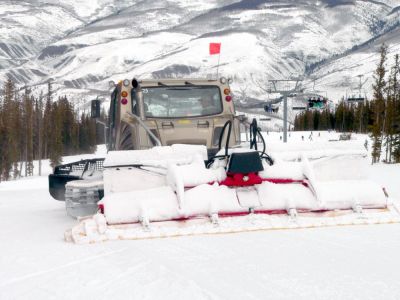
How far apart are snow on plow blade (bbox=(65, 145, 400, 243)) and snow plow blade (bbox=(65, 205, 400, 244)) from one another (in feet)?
0.03

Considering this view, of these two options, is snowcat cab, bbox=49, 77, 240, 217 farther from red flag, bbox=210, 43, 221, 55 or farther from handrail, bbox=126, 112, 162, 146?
red flag, bbox=210, 43, 221, 55

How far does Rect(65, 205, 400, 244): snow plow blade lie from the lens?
539cm

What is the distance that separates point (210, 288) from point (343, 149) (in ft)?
10.9

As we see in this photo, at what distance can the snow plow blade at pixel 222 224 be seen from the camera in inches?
212

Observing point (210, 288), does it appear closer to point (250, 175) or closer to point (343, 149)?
point (250, 175)

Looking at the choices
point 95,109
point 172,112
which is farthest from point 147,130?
point 95,109

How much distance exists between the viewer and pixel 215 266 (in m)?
4.38

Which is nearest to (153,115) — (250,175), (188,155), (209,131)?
(209,131)

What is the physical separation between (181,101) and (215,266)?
17.0 feet

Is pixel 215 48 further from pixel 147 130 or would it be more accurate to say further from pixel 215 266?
pixel 215 266

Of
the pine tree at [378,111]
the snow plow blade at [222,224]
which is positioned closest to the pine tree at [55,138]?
the pine tree at [378,111]

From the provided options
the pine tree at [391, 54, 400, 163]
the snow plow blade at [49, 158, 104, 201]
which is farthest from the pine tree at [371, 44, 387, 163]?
the snow plow blade at [49, 158, 104, 201]

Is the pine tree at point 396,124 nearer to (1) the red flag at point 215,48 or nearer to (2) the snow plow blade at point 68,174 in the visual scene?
(1) the red flag at point 215,48

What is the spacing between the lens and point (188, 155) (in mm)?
6285
